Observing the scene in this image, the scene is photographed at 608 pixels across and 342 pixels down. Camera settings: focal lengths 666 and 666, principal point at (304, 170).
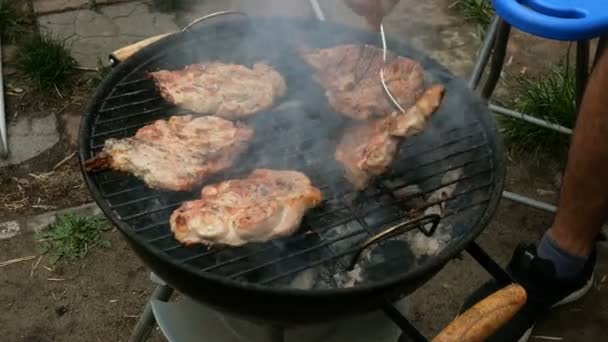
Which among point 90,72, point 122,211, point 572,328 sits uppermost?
point 122,211

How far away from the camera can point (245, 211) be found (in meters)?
1.68

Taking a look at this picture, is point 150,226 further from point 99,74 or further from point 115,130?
point 99,74

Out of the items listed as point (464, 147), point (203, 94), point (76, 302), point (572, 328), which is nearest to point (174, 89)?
point (203, 94)

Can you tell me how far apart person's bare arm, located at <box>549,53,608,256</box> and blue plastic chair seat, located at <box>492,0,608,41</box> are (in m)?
0.14

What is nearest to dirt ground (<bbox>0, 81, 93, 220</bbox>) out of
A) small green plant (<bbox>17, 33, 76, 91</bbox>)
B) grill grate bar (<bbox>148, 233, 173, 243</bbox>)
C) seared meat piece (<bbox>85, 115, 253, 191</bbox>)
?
small green plant (<bbox>17, 33, 76, 91</bbox>)

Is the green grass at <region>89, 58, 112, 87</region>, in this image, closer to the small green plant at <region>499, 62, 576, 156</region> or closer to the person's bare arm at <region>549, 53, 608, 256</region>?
the small green plant at <region>499, 62, 576, 156</region>

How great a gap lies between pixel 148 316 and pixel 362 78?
1.11 m

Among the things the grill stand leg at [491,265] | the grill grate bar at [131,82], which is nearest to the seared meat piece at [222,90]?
the grill grate bar at [131,82]

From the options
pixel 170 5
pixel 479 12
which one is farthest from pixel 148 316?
pixel 479 12

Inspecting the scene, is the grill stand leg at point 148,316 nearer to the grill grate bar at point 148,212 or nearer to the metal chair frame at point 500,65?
the grill grate bar at point 148,212

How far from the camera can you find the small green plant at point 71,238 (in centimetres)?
311

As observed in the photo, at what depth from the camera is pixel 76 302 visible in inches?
115

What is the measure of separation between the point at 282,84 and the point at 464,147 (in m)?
0.60

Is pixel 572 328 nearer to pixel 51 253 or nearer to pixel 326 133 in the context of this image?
pixel 326 133
